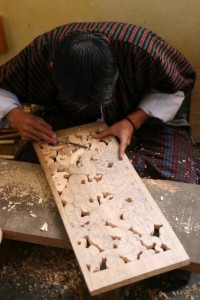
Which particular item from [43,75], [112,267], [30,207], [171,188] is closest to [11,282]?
Answer: [30,207]

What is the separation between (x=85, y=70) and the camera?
111 centimetres

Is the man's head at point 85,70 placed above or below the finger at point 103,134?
above

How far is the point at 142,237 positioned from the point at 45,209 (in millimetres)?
416

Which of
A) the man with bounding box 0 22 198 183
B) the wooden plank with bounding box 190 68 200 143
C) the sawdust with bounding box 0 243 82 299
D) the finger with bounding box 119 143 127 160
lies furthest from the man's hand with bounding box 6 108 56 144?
the wooden plank with bounding box 190 68 200 143

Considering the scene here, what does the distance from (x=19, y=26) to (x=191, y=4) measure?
104cm

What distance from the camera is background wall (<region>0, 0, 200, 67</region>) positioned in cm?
184

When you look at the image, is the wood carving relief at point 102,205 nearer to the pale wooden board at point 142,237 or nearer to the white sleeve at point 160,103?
the pale wooden board at point 142,237

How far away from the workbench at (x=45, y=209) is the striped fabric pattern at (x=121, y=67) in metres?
0.40

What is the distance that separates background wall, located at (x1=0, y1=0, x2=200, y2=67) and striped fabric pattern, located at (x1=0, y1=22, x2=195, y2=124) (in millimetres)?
381

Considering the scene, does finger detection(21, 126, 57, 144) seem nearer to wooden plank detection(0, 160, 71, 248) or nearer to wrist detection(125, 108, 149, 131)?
wooden plank detection(0, 160, 71, 248)

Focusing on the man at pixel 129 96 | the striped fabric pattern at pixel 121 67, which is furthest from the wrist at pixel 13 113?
the striped fabric pattern at pixel 121 67

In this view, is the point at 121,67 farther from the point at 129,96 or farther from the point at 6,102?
the point at 6,102

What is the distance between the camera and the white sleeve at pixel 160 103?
1.62 meters

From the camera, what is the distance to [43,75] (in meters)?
1.56
